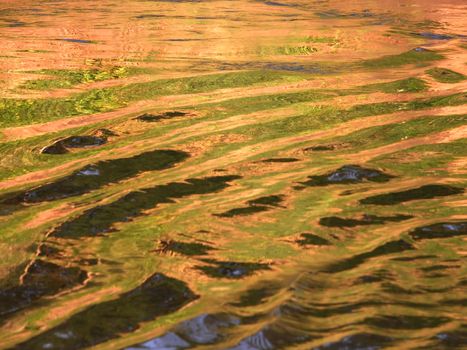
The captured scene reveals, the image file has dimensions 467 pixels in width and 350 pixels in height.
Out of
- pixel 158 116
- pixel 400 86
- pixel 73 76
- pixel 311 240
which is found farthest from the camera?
pixel 73 76

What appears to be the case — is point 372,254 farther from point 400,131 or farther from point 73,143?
point 73,143

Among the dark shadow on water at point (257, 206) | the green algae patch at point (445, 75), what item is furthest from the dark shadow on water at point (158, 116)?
the green algae patch at point (445, 75)

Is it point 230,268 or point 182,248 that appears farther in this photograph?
point 182,248

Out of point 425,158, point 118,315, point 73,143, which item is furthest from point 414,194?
point 73,143

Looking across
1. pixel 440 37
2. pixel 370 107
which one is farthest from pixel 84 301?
A: pixel 440 37

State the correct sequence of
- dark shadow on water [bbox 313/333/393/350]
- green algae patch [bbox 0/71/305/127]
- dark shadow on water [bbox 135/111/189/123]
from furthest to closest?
1. green algae patch [bbox 0/71/305/127]
2. dark shadow on water [bbox 135/111/189/123]
3. dark shadow on water [bbox 313/333/393/350]

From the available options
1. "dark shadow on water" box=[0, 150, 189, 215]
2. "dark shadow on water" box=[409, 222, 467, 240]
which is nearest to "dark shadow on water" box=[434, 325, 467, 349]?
"dark shadow on water" box=[409, 222, 467, 240]

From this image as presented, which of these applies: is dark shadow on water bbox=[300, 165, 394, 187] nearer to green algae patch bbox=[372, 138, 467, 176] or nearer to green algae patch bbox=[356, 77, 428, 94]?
green algae patch bbox=[372, 138, 467, 176]

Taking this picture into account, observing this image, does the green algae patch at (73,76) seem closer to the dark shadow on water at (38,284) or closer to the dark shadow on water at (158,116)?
the dark shadow on water at (158,116)
